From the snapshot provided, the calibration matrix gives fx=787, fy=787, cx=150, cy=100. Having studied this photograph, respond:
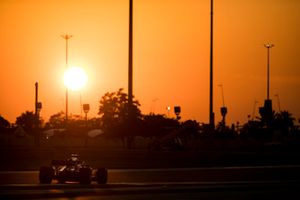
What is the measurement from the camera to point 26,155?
148ft

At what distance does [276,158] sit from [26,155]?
14519mm

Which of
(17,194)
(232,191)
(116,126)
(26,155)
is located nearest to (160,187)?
(232,191)

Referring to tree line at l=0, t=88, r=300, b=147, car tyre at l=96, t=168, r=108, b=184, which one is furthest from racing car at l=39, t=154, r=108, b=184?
tree line at l=0, t=88, r=300, b=147

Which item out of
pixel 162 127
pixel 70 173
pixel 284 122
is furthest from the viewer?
pixel 284 122

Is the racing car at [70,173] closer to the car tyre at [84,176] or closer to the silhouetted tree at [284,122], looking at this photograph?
the car tyre at [84,176]

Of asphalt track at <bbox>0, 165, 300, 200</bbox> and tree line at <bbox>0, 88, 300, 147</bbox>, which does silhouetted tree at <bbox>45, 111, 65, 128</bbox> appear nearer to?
tree line at <bbox>0, 88, 300, 147</bbox>

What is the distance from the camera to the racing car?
2575cm

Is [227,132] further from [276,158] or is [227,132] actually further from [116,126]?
[276,158]

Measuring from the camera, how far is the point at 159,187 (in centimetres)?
2427

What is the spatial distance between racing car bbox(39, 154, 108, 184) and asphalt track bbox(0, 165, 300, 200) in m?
0.31

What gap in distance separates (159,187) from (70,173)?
11.1 ft

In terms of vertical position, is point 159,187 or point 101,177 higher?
point 101,177

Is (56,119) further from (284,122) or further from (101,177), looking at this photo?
(101,177)

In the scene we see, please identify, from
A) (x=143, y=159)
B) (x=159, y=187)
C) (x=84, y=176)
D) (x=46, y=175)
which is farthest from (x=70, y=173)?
(x=143, y=159)
